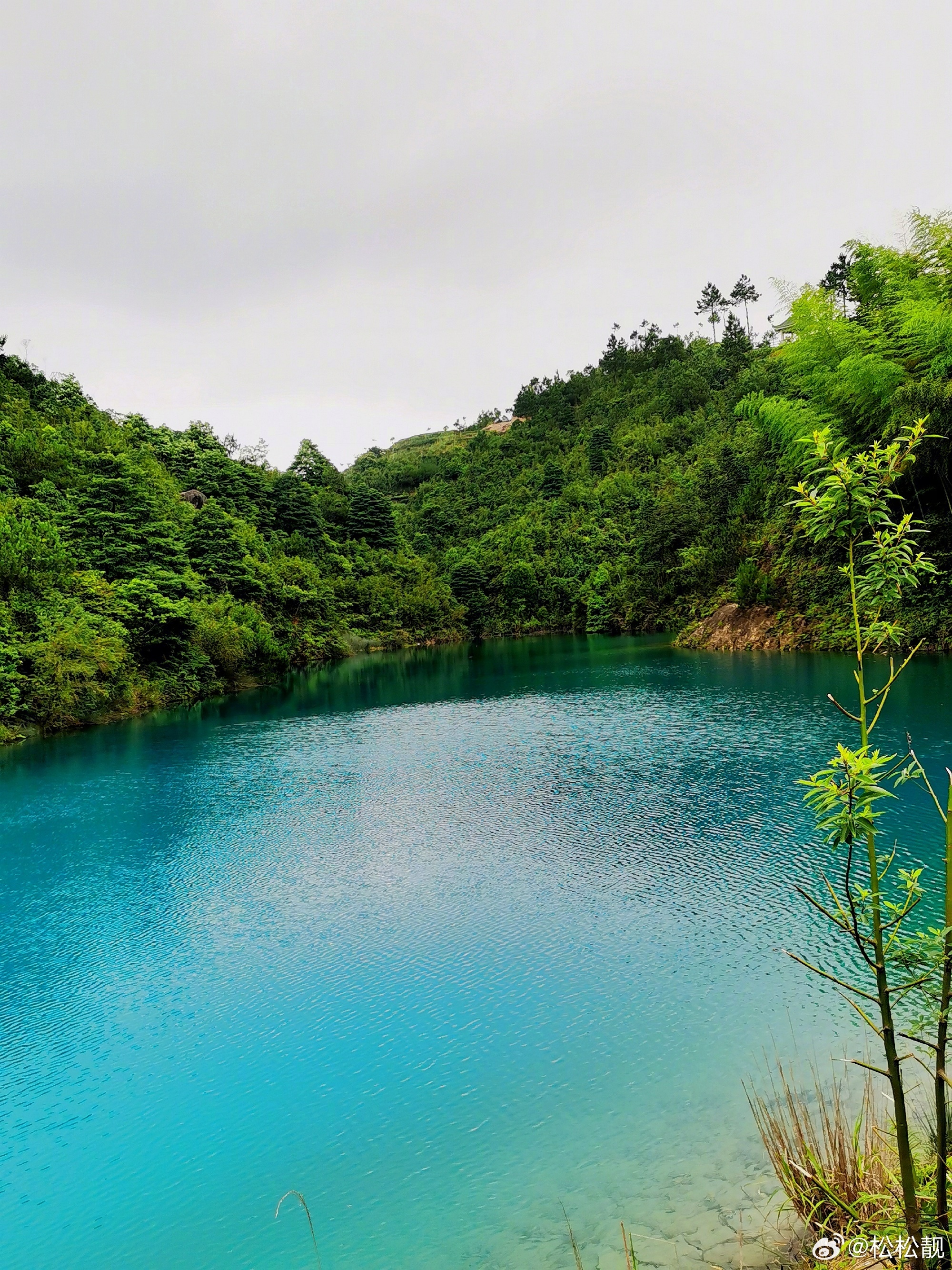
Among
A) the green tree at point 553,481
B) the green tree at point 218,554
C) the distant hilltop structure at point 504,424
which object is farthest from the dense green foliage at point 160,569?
the distant hilltop structure at point 504,424

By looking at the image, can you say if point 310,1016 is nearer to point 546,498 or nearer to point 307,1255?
point 307,1255

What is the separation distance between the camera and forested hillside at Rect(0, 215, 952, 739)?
2336cm

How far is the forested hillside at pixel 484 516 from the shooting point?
23.4 meters

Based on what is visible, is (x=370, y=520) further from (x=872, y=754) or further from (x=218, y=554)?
(x=872, y=754)

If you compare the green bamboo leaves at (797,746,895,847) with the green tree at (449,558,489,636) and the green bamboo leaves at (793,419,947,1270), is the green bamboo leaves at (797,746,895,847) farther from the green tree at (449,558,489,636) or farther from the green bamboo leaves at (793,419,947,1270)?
the green tree at (449,558,489,636)

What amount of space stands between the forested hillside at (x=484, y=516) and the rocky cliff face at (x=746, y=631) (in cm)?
42

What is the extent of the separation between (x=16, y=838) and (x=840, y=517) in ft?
52.3

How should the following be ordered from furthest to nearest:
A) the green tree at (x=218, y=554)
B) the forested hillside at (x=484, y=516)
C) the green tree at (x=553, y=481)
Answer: the green tree at (x=553, y=481) → the green tree at (x=218, y=554) → the forested hillside at (x=484, y=516)

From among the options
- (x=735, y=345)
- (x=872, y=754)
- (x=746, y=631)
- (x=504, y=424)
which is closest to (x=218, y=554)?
(x=746, y=631)

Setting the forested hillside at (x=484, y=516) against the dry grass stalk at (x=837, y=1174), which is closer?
the dry grass stalk at (x=837, y=1174)

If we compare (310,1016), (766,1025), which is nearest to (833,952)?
(766,1025)

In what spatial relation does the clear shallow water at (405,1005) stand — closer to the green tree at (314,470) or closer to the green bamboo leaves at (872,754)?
the green bamboo leaves at (872,754)

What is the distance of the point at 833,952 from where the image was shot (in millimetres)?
8008

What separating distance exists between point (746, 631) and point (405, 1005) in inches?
1299
